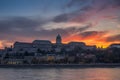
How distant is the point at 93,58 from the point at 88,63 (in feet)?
13.5

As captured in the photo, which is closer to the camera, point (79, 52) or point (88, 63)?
point (88, 63)

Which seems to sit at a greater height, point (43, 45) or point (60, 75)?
point (43, 45)

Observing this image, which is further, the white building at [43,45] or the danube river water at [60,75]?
the white building at [43,45]

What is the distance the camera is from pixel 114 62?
83125 mm

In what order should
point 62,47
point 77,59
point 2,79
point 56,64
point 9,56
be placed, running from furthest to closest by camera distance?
point 62,47 < point 9,56 < point 77,59 < point 56,64 < point 2,79

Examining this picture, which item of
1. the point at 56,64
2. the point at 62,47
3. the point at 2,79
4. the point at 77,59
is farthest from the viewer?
the point at 62,47

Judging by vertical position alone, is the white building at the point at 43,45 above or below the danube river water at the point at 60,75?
above

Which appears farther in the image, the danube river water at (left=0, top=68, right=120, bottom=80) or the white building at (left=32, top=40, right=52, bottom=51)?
A: the white building at (left=32, top=40, right=52, bottom=51)

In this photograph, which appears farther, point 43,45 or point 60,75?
point 43,45

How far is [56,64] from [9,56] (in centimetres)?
1906

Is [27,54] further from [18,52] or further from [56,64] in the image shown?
[56,64]

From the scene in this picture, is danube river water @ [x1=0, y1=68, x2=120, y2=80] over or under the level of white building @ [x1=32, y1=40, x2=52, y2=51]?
under

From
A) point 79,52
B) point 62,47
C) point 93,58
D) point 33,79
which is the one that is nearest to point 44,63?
point 93,58

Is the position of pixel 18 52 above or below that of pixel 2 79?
above
